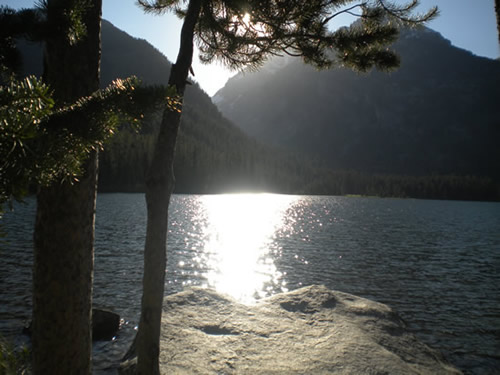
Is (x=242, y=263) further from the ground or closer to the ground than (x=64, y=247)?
closer to the ground

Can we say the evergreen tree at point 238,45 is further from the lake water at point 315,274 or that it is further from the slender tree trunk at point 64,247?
the lake water at point 315,274

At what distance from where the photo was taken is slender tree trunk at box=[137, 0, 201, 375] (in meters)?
4.93

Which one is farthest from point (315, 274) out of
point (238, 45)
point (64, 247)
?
point (64, 247)

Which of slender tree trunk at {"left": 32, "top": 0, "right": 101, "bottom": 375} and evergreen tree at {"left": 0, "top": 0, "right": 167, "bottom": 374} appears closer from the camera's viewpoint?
evergreen tree at {"left": 0, "top": 0, "right": 167, "bottom": 374}

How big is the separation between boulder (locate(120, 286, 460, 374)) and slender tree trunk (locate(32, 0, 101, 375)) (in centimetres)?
432

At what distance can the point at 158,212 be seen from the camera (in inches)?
194

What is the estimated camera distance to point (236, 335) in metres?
8.82

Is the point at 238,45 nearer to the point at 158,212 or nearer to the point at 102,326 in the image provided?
the point at 158,212

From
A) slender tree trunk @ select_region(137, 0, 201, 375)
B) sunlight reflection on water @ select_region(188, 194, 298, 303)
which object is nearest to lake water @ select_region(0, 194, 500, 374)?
sunlight reflection on water @ select_region(188, 194, 298, 303)

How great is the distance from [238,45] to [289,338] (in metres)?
7.64

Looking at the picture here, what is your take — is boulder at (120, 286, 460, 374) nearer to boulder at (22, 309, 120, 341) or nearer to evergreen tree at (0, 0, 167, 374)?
boulder at (22, 309, 120, 341)

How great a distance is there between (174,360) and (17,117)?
7418mm

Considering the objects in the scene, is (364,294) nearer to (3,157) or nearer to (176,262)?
(176,262)

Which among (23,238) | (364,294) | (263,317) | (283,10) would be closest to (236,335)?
(263,317)
